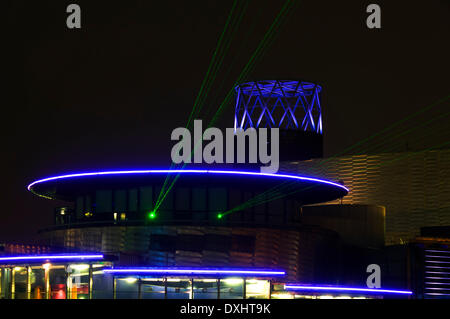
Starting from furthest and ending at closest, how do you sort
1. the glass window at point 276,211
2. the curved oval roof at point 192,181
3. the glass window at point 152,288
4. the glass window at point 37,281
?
the glass window at point 276,211, the curved oval roof at point 192,181, the glass window at point 37,281, the glass window at point 152,288

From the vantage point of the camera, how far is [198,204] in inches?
2356

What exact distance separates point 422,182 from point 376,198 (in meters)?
4.65

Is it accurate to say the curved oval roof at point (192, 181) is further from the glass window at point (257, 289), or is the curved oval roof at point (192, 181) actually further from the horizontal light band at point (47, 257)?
the glass window at point (257, 289)

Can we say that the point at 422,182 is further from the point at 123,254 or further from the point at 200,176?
the point at 123,254

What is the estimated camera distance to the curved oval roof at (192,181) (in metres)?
57.8

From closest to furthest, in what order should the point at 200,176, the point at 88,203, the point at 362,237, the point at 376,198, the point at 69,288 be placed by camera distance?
the point at 69,288 < the point at 200,176 < the point at 88,203 < the point at 362,237 < the point at 376,198

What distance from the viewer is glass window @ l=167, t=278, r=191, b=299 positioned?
52.4 meters

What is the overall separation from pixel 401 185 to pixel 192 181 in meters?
31.6

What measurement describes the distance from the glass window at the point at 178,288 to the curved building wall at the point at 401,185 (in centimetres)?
3422

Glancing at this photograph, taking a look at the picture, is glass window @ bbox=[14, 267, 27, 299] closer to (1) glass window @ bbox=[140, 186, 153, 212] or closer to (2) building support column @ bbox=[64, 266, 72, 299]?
(2) building support column @ bbox=[64, 266, 72, 299]

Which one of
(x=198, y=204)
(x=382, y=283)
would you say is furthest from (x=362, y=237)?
(x=198, y=204)

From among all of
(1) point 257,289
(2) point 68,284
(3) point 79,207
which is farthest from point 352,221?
(2) point 68,284

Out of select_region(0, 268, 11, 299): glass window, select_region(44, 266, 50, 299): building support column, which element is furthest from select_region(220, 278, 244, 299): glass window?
select_region(0, 268, 11, 299): glass window

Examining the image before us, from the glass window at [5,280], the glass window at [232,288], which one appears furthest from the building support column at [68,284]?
the glass window at [232,288]
